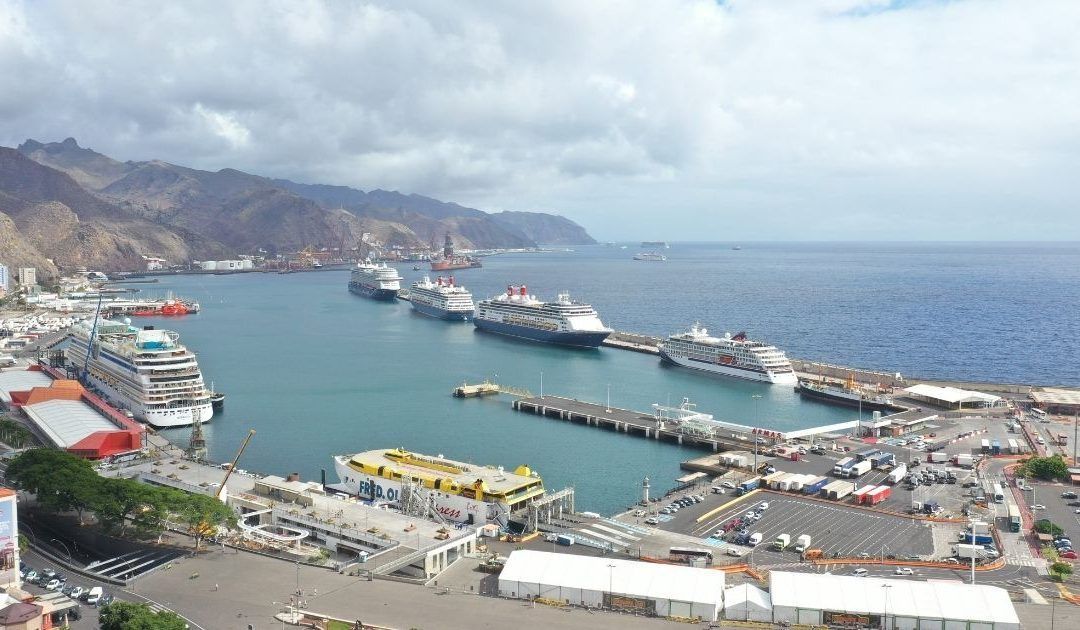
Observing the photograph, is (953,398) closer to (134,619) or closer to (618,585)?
(618,585)

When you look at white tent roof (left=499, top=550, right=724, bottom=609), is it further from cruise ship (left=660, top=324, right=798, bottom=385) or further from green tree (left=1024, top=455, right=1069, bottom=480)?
cruise ship (left=660, top=324, right=798, bottom=385)

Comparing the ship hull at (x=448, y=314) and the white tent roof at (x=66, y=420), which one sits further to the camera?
the ship hull at (x=448, y=314)

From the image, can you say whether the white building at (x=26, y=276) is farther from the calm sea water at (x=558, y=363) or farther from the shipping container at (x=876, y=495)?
the shipping container at (x=876, y=495)

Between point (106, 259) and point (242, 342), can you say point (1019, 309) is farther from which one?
point (106, 259)

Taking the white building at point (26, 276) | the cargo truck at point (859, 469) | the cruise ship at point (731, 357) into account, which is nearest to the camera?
the cargo truck at point (859, 469)

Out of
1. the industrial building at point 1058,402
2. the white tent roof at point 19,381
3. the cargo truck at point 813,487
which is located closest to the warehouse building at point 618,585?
→ the cargo truck at point 813,487

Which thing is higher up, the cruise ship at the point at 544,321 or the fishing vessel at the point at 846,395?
the cruise ship at the point at 544,321
